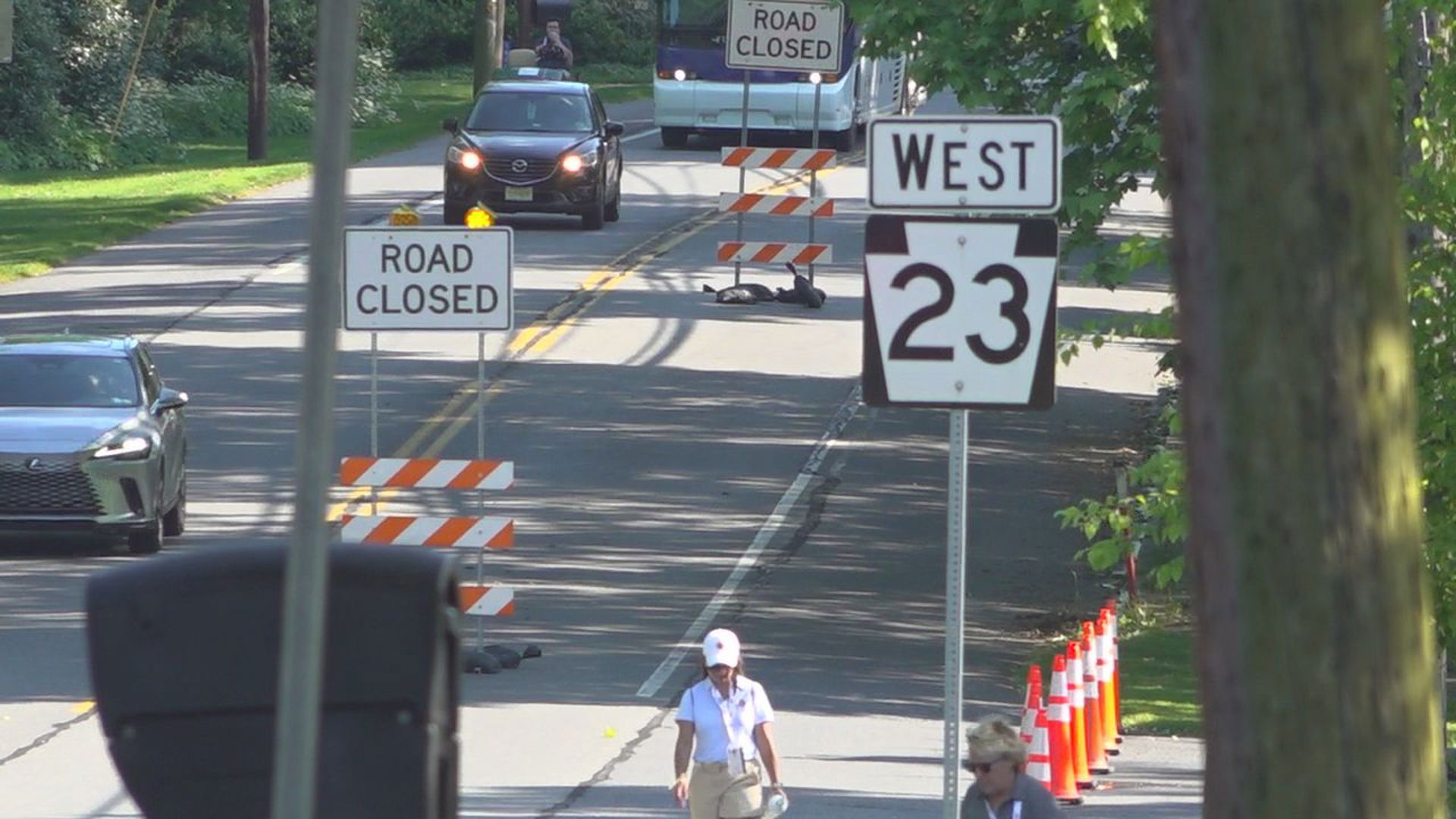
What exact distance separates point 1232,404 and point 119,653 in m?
2.22

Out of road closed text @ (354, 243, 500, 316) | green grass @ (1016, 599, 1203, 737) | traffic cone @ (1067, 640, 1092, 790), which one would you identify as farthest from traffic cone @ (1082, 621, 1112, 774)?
road closed text @ (354, 243, 500, 316)

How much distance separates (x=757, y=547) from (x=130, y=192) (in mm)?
22241

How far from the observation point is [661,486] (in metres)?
21.4

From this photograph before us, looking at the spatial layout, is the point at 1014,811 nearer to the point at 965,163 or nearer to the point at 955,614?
the point at 955,614

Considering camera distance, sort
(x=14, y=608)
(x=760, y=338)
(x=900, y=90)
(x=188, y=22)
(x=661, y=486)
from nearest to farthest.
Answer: (x=14, y=608) < (x=661, y=486) < (x=760, y=338) < (x=900, y=90) < (x=188, y=22)

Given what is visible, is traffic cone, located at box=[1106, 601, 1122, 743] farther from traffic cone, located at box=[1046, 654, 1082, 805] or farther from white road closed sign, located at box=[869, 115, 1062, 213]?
white road closed sign, located at box=[869, 115, 1062, 213]

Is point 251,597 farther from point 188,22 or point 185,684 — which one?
point 188,22

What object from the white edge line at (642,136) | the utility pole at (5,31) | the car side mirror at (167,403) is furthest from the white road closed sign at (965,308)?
the white edge line at (642,136)

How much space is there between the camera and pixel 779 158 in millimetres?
26625

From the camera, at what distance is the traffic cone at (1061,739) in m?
12.9

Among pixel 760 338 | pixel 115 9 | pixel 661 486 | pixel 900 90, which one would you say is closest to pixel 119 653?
pixel 661 486

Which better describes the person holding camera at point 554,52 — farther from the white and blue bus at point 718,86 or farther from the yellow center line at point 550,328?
the yellow center line at point 550,328

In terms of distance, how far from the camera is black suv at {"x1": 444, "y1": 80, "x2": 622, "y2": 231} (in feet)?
106

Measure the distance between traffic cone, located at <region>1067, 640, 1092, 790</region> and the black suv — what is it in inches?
770
